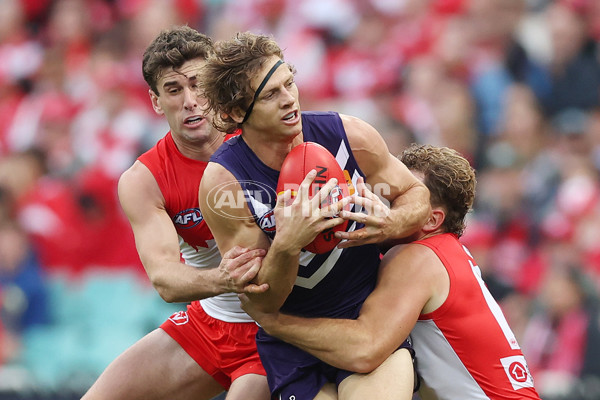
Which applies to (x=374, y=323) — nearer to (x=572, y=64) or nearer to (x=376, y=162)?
(x=376, y=162)

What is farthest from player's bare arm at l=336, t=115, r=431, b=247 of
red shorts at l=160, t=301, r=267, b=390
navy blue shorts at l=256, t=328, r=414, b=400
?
red shorts at l=160, t=301, r=267, b=390

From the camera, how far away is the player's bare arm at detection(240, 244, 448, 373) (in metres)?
Answer: 4.16

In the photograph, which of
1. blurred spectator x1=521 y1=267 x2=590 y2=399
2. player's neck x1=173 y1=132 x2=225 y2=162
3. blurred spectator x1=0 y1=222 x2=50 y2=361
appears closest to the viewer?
player's neck x1=173 y1=132 x2=225 y2=162

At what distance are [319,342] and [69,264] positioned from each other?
5.44 m

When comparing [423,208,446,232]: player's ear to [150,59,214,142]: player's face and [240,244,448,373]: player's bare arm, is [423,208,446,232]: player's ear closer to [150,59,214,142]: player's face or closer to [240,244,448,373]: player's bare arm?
[240,244,448,373]: player's bare arm

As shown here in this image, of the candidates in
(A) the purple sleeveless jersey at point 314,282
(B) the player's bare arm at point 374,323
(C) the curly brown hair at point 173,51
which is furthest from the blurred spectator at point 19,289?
(B) the player's bare arm at point 374,323

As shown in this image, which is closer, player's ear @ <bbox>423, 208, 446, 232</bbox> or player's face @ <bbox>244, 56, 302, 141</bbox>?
player's face @ <bbox>244, 56, 302, 141</bbox>

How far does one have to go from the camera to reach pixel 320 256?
14.2ft

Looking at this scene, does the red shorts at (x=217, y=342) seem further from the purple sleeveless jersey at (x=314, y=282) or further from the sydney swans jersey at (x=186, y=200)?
the purple sleeveless jersey at (x=314, y=282)

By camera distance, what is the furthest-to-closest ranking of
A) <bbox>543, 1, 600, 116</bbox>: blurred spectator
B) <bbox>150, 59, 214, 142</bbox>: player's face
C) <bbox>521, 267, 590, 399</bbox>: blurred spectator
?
<bbox>543, 1, 600, 116</bbox>: blurred spectator, <bbox>521, 267, 590, 399</bbox>: blurred spectator, <bbox>150, 59, 214, 142</bbox>: player's face

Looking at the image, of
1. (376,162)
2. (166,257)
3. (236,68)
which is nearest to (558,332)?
(376,162)

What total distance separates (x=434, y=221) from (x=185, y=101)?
152cm

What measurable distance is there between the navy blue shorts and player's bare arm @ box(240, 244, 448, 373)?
16 centimetres

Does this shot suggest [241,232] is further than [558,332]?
No
